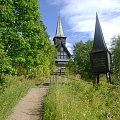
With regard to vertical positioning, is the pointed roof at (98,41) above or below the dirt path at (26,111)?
above

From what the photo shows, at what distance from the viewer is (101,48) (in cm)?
2528

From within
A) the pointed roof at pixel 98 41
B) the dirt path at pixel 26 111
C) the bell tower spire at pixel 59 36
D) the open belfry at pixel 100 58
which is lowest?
the dirt path at pixel 26 111

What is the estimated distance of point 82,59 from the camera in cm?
5416

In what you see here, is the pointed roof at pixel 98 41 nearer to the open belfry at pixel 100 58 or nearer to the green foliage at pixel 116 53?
the open belfry at pixel 100 58

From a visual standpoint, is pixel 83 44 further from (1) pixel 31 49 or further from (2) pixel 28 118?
(2) pixel 28 118

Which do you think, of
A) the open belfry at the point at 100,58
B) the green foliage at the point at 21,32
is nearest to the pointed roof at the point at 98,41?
the open belfry at the point at 100,58

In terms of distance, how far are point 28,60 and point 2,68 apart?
7.92m

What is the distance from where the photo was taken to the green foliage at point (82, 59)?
4922cm

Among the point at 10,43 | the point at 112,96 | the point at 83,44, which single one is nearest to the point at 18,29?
the point at 10,43

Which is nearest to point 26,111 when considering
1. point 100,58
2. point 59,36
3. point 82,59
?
point 100,58

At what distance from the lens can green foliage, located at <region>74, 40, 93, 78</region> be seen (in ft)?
161

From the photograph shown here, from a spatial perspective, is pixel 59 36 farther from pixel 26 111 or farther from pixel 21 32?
pixel 26 111

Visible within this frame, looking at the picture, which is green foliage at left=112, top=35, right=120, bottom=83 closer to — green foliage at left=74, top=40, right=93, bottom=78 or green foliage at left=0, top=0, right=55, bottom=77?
green foliage at left=74, top=40, right=93, bottom=78

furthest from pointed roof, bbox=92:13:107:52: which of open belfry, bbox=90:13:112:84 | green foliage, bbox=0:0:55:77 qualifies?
green foliage, bbox=0:0:55:77
